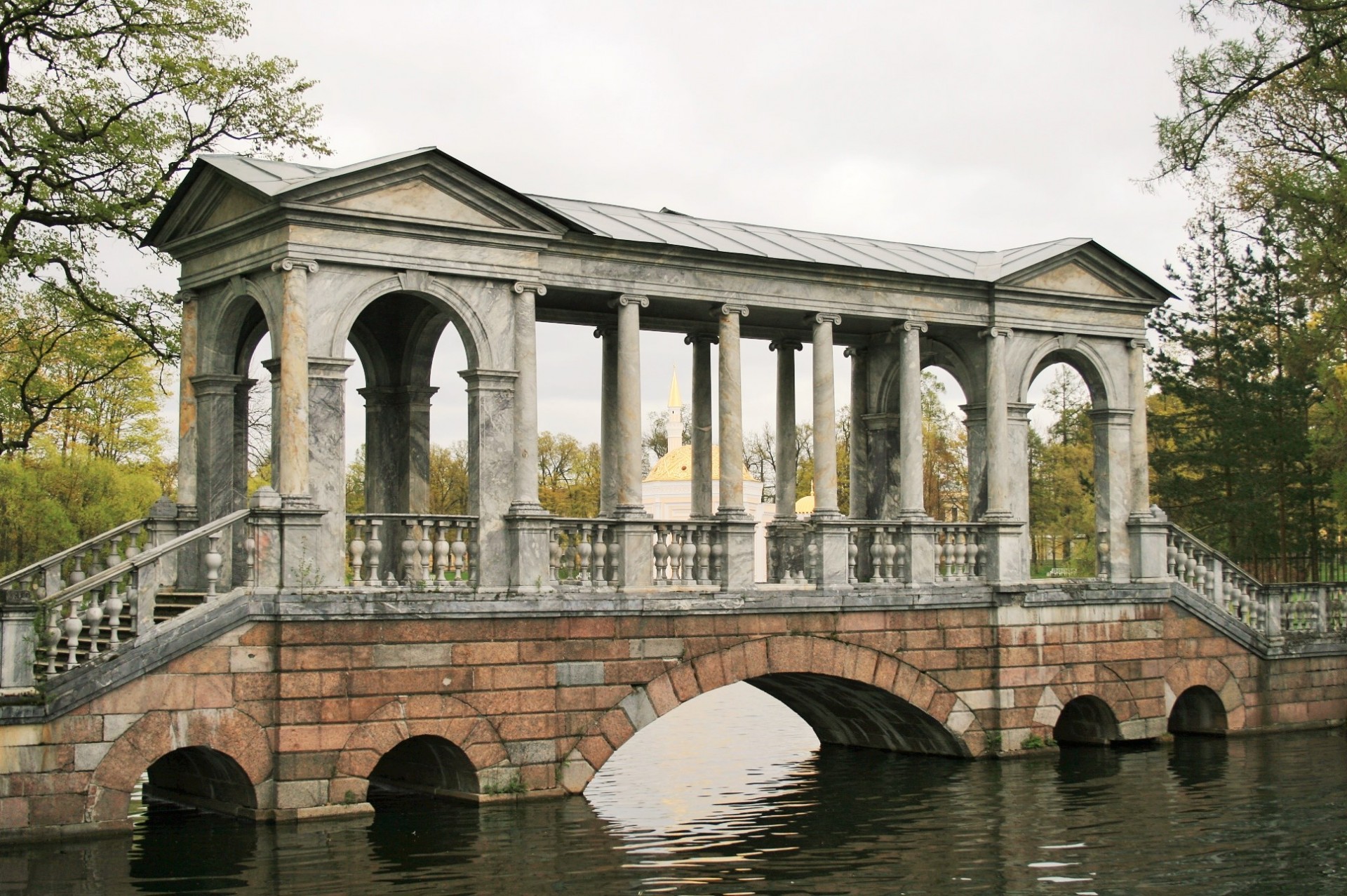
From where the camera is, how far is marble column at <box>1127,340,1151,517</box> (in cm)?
2111

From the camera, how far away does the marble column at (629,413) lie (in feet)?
55.6

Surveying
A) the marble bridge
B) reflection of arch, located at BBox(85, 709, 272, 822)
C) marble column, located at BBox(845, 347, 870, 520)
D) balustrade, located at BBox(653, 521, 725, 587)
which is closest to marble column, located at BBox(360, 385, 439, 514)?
the marble bridge

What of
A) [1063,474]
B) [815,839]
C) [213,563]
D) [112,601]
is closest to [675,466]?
[1063,474]

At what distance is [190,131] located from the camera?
76.8 feet

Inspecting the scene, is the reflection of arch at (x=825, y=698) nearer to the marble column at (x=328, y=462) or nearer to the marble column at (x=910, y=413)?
the marble column at (x=910, y=413)

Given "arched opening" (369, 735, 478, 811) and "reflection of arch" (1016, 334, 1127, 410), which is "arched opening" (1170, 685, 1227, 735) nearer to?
"reflection of arch" (1016, 334, 1127, 410)

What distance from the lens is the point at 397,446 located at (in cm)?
1888

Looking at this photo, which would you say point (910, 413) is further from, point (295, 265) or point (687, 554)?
point (295, 265)

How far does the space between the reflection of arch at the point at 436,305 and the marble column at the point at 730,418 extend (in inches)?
112

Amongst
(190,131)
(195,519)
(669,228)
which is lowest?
(195,519)

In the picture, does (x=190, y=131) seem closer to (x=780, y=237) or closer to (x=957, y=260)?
(x=780, y=237)

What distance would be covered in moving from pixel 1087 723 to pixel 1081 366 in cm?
463

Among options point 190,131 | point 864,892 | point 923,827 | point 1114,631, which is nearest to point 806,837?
point 923,827

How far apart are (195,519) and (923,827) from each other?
816 cm
